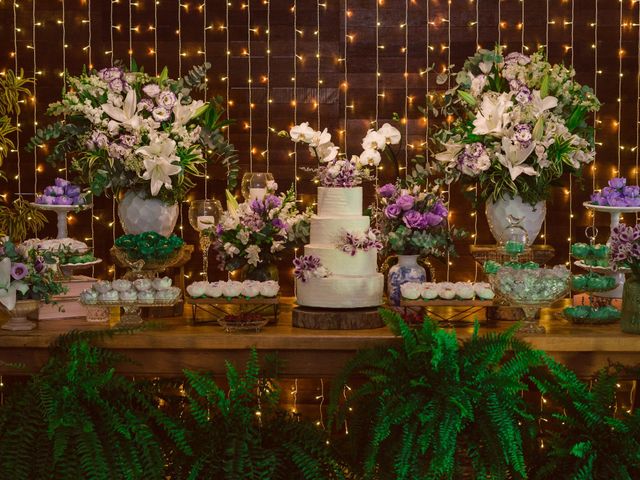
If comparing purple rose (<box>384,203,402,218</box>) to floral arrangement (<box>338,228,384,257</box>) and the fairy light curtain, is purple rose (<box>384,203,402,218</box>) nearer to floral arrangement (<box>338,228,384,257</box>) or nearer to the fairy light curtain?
floral arrangement (<box>338,228,384,257</box>)

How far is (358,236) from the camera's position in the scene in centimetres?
361

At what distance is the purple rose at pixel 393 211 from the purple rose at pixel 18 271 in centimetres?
140

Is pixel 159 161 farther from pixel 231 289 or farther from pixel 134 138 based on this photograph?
pixel 231 289

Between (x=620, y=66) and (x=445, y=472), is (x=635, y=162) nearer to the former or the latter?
Answer: (x=620, y=66)

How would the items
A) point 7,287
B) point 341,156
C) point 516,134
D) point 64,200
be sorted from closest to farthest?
1. point 7,287
2. point 516,134
3. point 341,156
4. point 64,200

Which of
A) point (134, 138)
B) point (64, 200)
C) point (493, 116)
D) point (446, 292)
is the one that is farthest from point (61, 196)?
point (493, 116)

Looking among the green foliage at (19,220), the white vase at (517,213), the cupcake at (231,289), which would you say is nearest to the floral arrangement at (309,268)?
the cupcake at (231,289)

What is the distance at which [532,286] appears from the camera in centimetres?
346

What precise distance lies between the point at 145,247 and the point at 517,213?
1.53 m

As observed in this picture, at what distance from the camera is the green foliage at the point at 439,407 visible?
123 inches

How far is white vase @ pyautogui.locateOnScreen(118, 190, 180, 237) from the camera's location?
4.02 meters

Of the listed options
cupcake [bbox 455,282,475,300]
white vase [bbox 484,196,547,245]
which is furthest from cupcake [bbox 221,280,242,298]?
white vase [bbox 484,196,547,245]

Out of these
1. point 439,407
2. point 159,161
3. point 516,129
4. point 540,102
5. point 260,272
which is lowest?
point 439,407

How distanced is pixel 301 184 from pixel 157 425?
2563 mm
